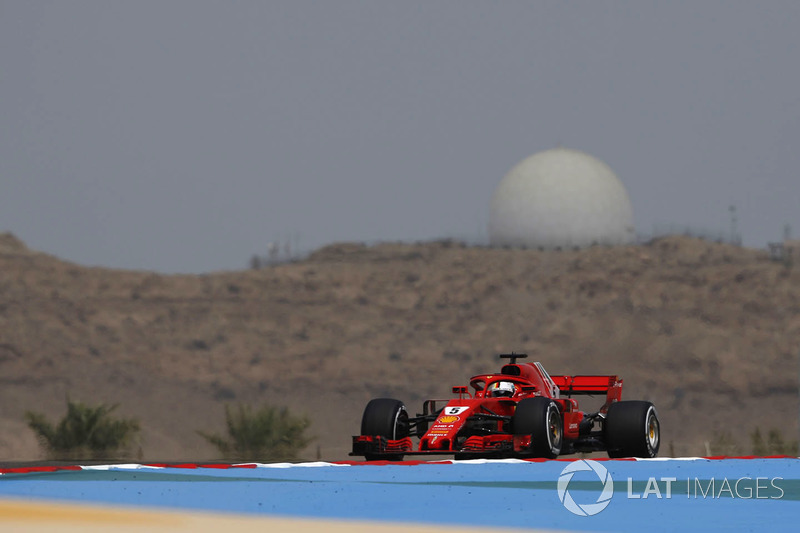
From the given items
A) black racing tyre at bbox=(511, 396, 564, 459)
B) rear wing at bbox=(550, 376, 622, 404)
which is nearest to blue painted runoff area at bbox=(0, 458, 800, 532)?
black racing tyre at bbox=(511, 396, 564, 459)

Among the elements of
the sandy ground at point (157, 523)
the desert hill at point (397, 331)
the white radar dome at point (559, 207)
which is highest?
the white radar dome at point (559, 207)

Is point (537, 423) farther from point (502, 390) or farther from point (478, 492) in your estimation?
point (478, 492)

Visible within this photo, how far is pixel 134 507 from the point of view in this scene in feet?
43.8

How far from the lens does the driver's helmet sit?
2180 cm

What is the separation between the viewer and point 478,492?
47.9 feet

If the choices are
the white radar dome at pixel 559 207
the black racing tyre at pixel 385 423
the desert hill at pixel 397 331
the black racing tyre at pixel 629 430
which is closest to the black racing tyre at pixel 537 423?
the black racing tyre at pixel 629 430

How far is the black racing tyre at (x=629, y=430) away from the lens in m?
21.6

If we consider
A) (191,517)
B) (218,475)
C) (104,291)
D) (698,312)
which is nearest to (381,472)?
(218,475)

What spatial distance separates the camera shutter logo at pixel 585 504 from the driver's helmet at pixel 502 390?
3286 mm

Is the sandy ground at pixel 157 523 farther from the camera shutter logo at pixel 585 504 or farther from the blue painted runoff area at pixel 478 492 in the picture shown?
the camera shutter logo at pixel 585 504

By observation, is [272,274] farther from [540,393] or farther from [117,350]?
[540,393]

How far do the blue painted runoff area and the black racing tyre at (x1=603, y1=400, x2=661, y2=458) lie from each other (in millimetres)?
2523

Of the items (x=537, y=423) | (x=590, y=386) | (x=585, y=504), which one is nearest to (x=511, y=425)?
(x=537, y=423)

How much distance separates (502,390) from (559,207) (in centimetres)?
6127
